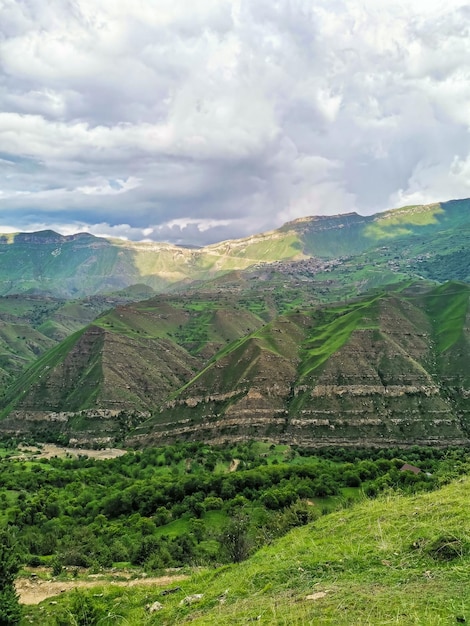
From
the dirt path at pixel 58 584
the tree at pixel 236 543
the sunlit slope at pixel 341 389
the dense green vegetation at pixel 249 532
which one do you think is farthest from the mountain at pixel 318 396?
the dirt path at pixel 58 584

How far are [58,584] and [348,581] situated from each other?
36207 millimetres

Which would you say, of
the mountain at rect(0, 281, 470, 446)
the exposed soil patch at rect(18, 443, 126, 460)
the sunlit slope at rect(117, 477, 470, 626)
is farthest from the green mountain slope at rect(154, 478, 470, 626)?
the exposed soil patch at rect(18, 443, 126, 460)

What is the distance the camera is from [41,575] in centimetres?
4703

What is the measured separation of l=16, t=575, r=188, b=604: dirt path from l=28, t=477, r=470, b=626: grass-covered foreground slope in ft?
25.7

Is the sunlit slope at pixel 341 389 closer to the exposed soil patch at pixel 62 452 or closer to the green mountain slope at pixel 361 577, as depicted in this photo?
the exposed soil patch at pixel 62 452

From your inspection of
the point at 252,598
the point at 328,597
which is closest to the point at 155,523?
the point at 252,598

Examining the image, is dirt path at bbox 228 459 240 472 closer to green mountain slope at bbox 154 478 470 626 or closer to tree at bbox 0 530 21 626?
tree at bbox 0 530 21 626

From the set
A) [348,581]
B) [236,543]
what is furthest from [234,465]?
[348,581]

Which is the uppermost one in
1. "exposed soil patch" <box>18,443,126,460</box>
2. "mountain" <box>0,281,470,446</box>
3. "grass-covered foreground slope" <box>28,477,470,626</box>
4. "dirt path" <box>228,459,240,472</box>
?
"grass-covered foreground slope" <box>28,477,470,626</box>

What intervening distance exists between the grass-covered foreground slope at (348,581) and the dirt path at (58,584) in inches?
308

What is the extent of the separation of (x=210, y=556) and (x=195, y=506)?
25.6m

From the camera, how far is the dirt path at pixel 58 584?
139ft

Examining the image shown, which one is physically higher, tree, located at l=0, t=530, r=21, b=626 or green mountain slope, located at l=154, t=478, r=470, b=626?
green mountain slope, located at l=154, t=478, r=470, b=626

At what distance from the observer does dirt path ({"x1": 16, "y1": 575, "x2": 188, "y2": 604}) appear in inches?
1668
